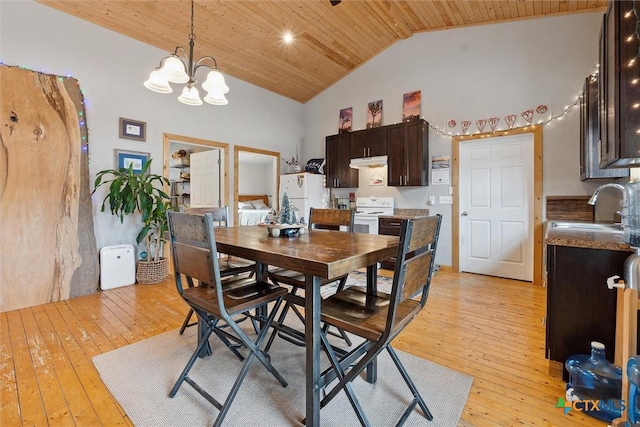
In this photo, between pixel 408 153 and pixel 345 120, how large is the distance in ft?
5.25

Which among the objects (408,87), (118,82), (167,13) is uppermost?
(167,13)

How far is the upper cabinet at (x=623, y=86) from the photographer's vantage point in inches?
58.6

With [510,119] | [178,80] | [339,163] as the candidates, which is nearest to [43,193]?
[178,80]

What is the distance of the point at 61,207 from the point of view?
330 centimetres

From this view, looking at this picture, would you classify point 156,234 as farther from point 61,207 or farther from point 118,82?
point 118,82

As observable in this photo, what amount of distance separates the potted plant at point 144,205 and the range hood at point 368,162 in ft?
9.63

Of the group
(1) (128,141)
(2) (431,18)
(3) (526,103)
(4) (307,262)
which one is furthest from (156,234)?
(3) (526,103)

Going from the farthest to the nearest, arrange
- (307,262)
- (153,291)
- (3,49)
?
(153,291) → (3,49) → (307,262)

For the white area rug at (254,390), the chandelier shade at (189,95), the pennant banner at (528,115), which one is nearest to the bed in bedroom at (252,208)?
the chandelier shade at (189,95)

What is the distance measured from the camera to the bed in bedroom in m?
6.03

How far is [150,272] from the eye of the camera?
3.82 m

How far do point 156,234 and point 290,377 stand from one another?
124 inches

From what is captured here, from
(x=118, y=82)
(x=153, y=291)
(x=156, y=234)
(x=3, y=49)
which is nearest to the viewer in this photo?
(x=3, y=49)

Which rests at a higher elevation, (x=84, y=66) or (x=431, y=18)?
(x=431, y=18)
